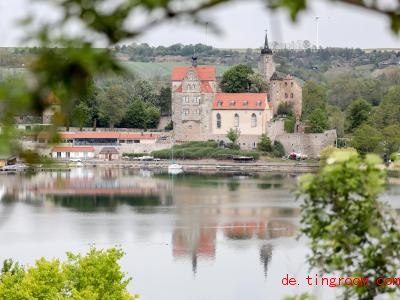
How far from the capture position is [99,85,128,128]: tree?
2176 inches

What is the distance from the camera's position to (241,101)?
51.0 meters

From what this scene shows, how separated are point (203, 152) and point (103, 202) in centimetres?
1615

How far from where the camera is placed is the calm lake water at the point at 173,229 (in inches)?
811

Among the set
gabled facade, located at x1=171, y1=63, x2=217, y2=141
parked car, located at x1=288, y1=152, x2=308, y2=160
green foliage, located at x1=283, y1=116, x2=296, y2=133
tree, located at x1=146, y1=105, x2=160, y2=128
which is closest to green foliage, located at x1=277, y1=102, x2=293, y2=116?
green foliage, located at x1=283, y1=116, x2=296, y2=133

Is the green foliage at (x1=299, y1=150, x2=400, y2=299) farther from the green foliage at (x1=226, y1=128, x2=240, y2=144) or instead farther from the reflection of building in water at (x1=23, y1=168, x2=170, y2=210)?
the green foliage at (x1=226, y1=128, x2=240, y2=144)

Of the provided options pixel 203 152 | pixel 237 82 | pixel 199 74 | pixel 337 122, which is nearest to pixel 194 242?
pixel 203 152

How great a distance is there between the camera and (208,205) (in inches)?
1377

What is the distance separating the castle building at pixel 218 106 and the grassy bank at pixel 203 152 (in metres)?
0.49

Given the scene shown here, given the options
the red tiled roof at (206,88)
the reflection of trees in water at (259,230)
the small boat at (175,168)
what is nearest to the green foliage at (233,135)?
the red tiled roof at (206,88)

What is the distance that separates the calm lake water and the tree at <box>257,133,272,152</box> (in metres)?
5.63

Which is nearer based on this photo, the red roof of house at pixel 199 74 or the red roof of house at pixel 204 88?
the red roof of house at pixel 204 88

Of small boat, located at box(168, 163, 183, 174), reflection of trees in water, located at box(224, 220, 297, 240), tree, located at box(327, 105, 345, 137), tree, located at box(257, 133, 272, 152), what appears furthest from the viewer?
tree, located at box(327, 105, 345, 137)

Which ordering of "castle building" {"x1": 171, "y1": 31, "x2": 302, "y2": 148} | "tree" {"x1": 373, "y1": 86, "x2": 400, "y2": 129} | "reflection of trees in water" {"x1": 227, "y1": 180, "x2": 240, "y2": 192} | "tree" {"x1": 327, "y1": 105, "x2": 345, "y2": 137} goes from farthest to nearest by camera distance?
"tree" {"x1": 327, "y1": 105, "x2": 345, "y2": 137} → "tree" {"x1": 373, "y1": 86, "x2": 400, "y2": 129} → "castle building" {"x1": 171, "y1": 31, "x2": 302, "y2": 148} → "reflection of trees in water" {"x1": 227, "y1": 180, "x2": 240, "y2": 192}

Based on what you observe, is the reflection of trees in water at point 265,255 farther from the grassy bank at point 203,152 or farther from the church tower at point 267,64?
the church tower at point 267,64
